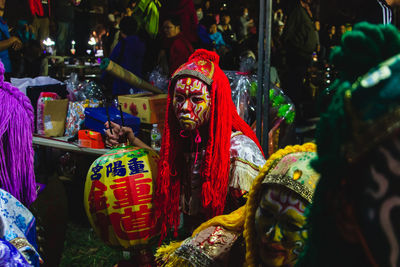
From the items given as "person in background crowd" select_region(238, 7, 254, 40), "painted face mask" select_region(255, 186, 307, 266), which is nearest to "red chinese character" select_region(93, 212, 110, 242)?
"painted face mask" select_region(255, 186, 307, 266)

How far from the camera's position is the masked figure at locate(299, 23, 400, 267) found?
2.53 ft

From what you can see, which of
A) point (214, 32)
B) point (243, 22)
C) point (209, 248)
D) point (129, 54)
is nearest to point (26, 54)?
point (129, 54)

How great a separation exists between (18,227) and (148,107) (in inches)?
89.6

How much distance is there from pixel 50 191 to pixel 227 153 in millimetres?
1426

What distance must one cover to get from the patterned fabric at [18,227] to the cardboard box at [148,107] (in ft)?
6.99

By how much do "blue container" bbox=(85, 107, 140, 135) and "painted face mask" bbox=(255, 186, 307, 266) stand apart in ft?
8.66

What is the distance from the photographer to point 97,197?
2252 mm

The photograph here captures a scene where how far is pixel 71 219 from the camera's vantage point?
Answer: 461cm

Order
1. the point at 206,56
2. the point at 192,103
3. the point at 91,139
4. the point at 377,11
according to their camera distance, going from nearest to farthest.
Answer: the point at 192,103 → the point at 206,56 → the point at 377,11 → the point at 91,139

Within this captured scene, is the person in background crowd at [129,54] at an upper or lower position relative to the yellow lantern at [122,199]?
upper

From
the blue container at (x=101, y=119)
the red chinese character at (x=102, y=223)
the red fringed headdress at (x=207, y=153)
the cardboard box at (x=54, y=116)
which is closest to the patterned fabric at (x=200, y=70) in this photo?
the red fringed headdress at (x=207, y=153)

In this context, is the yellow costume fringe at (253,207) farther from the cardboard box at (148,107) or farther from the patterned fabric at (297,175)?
the cardboard box at (148,107)

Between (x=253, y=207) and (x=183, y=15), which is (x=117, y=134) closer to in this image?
(x=253, y=207)

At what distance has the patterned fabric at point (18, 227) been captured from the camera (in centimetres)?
182
